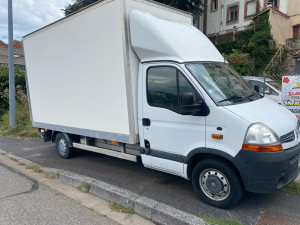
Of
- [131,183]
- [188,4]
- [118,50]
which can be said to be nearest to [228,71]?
[118,50]

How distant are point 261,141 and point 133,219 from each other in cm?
205

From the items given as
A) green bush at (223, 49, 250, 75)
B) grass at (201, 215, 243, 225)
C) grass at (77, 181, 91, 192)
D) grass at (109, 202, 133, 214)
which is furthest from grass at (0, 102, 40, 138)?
green bush at (223, 49, 250, 75)

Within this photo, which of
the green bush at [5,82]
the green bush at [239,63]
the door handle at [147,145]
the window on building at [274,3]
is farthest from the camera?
the window on building at [274,3]

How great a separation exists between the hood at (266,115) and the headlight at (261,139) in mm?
84

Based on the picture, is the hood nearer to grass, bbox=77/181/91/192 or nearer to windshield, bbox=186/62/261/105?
windshield, bbox=186/62/261/105

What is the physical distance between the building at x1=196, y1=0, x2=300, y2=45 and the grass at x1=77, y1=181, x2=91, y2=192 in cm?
2164

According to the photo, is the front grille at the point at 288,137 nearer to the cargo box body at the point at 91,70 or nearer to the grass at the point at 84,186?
the cargo box body at the point at 91,70

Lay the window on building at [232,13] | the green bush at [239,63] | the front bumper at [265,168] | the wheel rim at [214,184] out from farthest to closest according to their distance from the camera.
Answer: the window on building at [232,13]
the green bush at [239,63]
the wheel rim at [214,184]
the front bumper at [265,168]

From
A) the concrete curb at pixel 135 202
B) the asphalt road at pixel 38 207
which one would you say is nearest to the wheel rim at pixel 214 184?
the concrete curb at pixel 135 202

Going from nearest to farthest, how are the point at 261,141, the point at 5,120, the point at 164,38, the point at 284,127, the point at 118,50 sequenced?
the point at 261,141, the point at 284,127, the point at 164,38, the point at 118,50, the point at 5,120

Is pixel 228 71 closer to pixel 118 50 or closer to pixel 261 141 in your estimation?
pixel 261 141

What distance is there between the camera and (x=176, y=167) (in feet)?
13.2

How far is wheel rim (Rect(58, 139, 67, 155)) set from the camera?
6443 mm

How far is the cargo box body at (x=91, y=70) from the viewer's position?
14.2 ft
